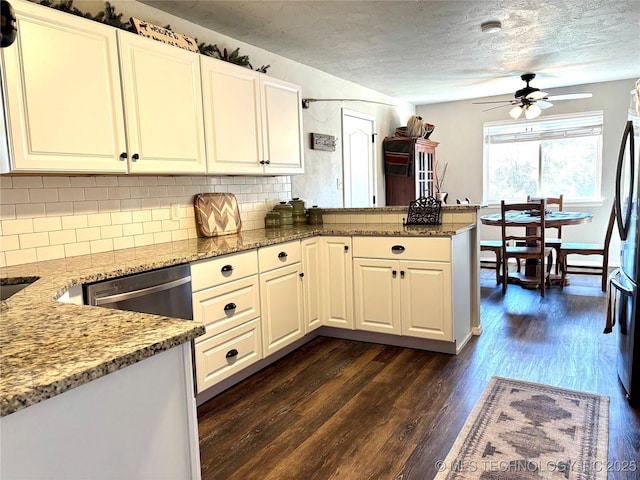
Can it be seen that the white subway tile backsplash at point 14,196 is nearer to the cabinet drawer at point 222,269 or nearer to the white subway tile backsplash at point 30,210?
the white subway tile backsplash at point 30,210

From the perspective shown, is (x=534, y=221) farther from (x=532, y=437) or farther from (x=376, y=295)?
(x=532, y=437)

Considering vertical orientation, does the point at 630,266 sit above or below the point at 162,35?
below

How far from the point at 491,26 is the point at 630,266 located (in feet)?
6.72

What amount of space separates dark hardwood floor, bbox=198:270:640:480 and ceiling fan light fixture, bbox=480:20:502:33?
2.33 metres

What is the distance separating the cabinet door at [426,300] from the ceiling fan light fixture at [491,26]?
184 cm

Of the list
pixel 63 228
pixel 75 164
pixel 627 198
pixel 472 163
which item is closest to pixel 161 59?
pixel 75 164

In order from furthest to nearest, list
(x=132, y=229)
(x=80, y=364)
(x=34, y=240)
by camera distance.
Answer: (x=132, y=229)
(x=34, y=240)
(x=80, y=364)

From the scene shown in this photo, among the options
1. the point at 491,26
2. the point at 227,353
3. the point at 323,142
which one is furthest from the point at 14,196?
the point at 491,26

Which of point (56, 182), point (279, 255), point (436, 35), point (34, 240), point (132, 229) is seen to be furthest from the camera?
point (436, 35)

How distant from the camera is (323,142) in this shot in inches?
183

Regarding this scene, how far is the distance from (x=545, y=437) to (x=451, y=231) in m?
1.35

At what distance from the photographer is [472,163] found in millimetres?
6652

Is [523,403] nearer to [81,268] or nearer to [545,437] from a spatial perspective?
[545,437]

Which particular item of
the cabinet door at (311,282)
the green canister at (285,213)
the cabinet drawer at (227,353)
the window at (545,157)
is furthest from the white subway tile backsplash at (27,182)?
the window at (545,157)
